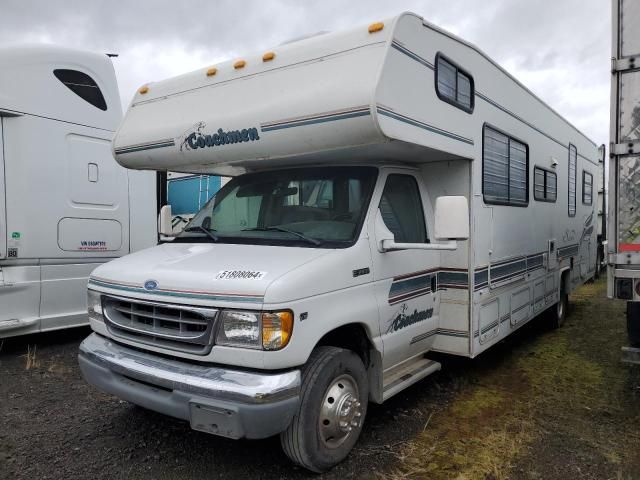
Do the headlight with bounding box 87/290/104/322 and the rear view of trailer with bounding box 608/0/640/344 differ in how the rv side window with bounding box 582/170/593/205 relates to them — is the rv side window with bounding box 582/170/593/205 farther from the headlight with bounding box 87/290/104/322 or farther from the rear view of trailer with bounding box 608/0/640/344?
the headlight with bounding box 87/290/104/322

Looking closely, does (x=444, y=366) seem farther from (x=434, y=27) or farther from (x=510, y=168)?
(x=434, y=27)

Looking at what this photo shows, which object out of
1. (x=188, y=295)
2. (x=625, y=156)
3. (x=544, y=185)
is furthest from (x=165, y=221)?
(x=544, y=185)

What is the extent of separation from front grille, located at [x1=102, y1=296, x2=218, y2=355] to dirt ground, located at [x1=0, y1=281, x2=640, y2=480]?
89 cm

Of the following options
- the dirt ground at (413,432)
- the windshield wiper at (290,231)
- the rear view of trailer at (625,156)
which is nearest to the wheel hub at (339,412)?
the dirt ground at (413,432)

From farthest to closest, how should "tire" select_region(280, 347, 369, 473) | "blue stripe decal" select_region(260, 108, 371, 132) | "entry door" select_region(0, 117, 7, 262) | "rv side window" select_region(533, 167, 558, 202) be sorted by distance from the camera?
"rv side window" select_region(533, 167, 558, 202) → "entry door" select_region(0, 117, 7, 262) → "blue stripe decal" select_region(260, 108, 371, 132) → "tire" select_region(280, 347, 369, 473)

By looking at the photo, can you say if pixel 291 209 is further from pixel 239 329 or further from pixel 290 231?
pixel 239 329

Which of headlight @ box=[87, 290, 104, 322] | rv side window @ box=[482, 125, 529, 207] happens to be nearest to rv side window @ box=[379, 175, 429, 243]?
rv side window @ box=[482, 125, 529, 207]

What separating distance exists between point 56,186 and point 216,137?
298 cm

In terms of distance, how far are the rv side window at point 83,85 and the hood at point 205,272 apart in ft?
11.1

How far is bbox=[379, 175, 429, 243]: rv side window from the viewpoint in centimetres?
395

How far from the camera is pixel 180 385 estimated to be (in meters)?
2.94

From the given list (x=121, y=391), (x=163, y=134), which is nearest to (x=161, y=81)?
(x=163, y=134)

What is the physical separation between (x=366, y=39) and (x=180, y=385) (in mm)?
2447

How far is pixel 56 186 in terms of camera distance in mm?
5887
